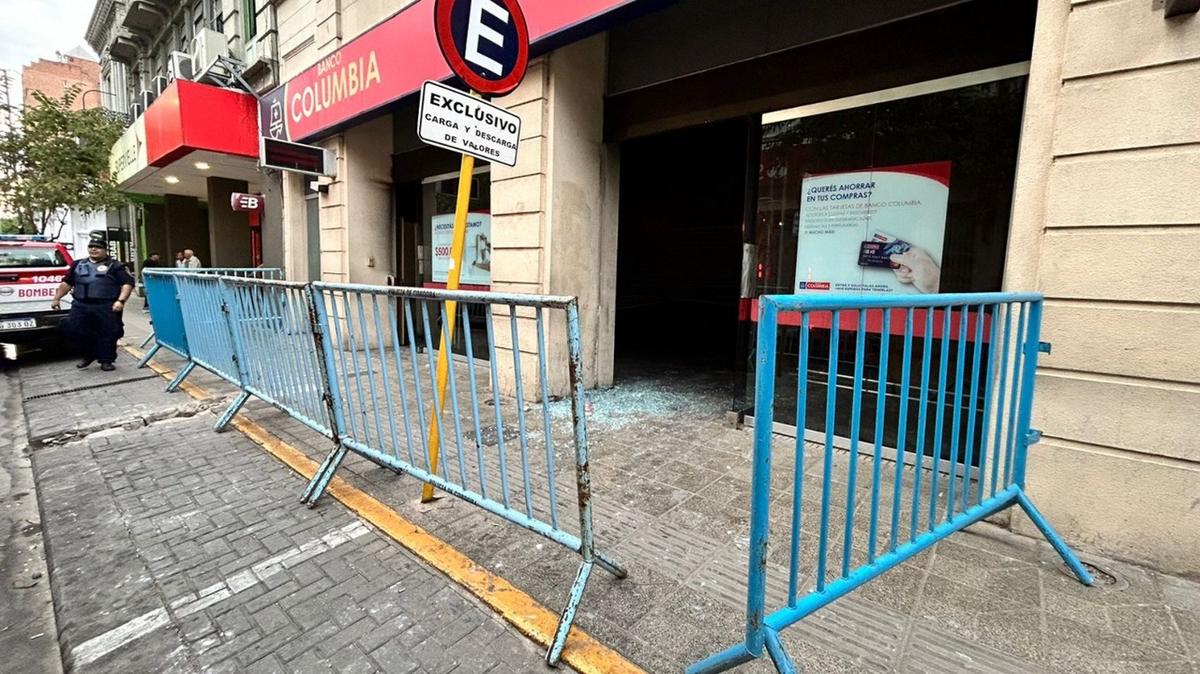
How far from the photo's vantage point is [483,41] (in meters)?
2.90

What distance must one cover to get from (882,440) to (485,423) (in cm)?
329

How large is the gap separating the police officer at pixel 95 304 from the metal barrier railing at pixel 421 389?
71.0 inches

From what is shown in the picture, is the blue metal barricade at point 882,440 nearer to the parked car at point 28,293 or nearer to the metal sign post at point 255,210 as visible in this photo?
the parked car at point 28,293

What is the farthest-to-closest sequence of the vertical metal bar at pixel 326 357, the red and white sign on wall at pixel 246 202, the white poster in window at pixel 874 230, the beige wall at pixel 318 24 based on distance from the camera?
the red and white sign on wall at pixel 246 202 < the beige wall at pixel 318 24 < the white poster in window at pixel 874 230 < the vertical metal bar at pixel 326 357

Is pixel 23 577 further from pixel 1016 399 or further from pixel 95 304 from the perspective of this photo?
pixel 95 304

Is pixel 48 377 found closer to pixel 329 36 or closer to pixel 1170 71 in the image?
pixel 329 36

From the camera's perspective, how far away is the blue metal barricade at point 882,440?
5.43 ft

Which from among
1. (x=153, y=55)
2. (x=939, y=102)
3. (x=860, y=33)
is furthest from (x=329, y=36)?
(x=153, y=55)

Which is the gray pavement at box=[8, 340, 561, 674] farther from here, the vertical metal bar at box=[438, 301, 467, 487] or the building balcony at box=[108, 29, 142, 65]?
the building balcony at box=[108, 29, 142, 65]

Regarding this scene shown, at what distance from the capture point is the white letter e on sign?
9.21 ft

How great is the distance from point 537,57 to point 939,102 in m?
3.63

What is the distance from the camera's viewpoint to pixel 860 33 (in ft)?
12.8

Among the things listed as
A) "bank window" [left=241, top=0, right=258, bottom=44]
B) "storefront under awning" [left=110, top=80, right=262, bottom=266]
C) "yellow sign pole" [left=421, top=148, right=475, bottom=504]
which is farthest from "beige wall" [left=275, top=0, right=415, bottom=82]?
"yellow sign pole" [left=421, top=148, right=475, bottom=504]

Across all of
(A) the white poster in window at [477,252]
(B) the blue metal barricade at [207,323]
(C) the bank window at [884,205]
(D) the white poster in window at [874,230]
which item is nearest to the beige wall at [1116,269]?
(C) the bank window at [884,205]
